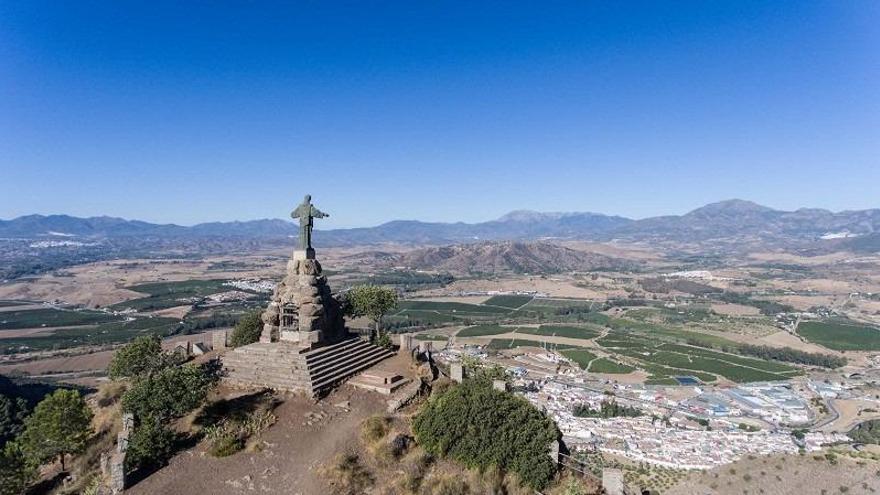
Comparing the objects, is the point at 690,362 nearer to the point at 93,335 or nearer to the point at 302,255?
the point at 302,255

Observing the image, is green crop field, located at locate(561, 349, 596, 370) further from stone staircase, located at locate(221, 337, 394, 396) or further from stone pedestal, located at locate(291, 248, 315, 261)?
stone pedestal, located at locate(291, 248, 315, 261)

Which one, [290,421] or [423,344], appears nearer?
[290,421]

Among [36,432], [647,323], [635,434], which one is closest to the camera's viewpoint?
[36,432]

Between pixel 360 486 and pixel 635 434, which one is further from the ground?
pixel 360 486

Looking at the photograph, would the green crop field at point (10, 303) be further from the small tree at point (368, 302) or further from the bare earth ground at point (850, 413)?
the bare earth ground at point (850, 413)

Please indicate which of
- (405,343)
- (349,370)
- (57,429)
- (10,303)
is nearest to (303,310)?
(349,370)

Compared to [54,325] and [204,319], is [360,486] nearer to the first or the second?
[204,319]

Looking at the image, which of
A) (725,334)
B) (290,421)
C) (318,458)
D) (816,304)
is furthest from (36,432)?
(816,304)
